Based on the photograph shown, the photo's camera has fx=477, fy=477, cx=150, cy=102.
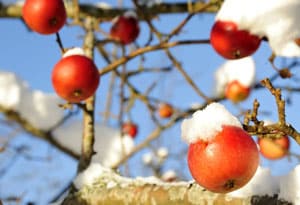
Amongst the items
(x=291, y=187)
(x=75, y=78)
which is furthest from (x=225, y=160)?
(x=75, y=78)

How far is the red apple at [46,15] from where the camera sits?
1483mm

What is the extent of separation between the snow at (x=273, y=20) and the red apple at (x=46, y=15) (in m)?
0.51

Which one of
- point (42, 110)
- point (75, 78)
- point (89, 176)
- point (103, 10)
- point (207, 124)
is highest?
point (207, 124)

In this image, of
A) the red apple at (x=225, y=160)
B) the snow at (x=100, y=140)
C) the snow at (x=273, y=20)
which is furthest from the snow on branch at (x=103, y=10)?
the red apple at (x=225, y=160)

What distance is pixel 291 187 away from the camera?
0.92 metres

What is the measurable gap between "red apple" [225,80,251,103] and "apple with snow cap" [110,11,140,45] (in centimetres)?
65

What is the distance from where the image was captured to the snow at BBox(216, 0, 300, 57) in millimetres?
1266

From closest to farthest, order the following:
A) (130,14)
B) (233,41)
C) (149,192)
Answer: (149,192) < (233,41) < (130,14)

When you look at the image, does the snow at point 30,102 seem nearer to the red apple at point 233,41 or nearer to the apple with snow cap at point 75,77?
the apple with snow cap at point 75,77

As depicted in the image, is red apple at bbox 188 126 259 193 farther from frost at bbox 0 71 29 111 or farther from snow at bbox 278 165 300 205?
frost at bbox 0 71 29 111

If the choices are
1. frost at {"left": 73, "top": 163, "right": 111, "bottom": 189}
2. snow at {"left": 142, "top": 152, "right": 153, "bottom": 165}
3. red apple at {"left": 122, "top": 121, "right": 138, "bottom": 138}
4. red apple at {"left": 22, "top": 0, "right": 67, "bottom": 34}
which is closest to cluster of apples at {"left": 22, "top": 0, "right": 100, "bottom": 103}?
red apple at {"left": 22, "top": 0, "right": 67, "bottom": 34}

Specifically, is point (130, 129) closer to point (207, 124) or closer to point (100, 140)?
point (100, 140)

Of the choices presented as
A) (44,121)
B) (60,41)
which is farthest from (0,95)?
(60,41)

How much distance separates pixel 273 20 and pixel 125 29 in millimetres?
914
